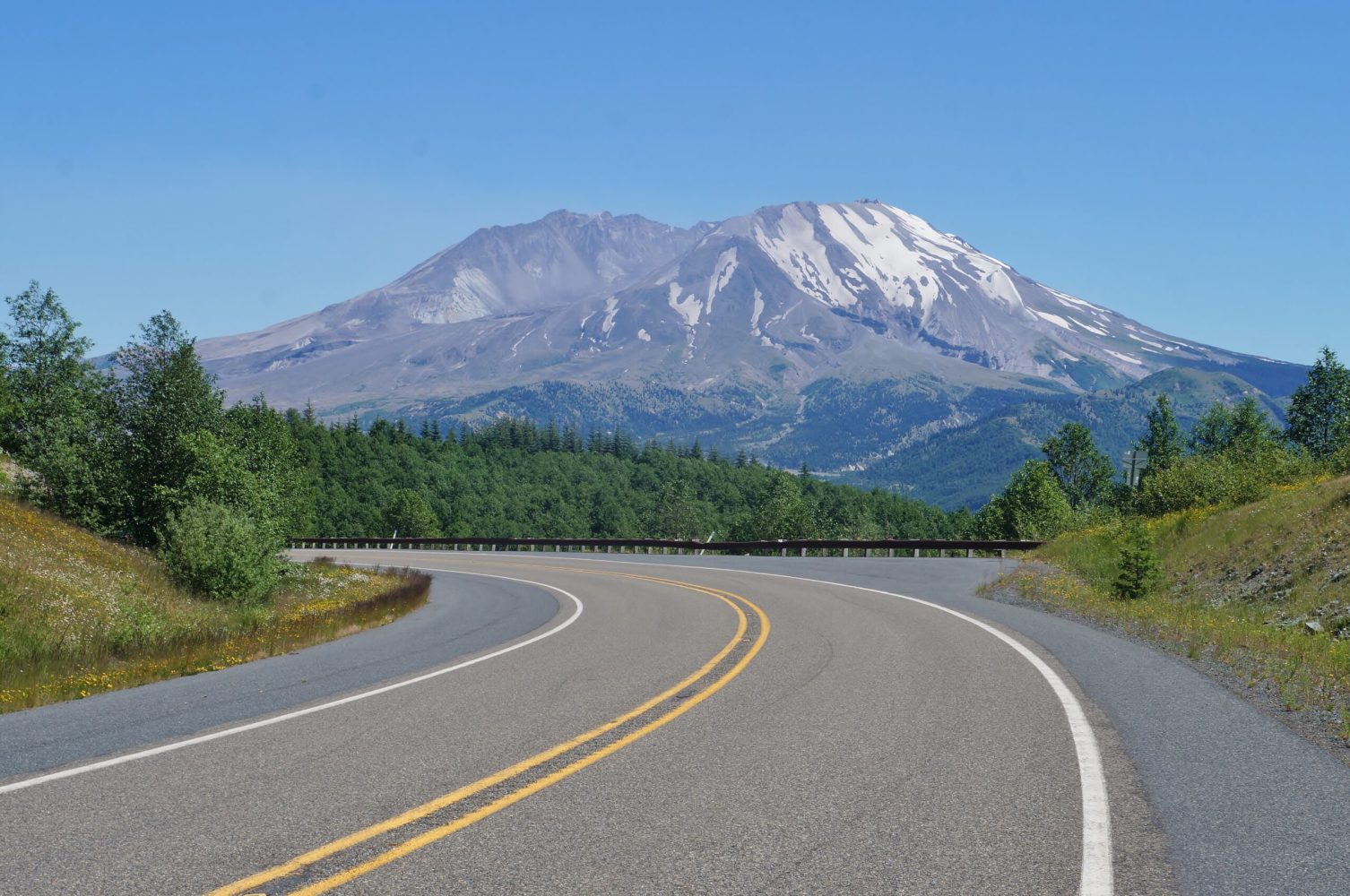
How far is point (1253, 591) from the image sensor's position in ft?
73.3

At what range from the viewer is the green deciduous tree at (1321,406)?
99.1 meters

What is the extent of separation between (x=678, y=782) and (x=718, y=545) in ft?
164

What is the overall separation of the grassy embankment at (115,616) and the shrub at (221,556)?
509 millimetres

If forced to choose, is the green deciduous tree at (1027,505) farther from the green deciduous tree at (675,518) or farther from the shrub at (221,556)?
the shrub at (221,556)

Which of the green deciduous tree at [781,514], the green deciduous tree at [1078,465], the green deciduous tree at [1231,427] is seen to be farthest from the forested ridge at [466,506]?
the green deciduous tree at [1231,427]

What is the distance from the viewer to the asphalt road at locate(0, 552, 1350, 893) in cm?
523

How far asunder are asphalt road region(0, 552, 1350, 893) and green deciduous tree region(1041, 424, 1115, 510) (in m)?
120

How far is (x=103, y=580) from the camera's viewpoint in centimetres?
2428

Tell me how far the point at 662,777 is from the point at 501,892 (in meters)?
2.30

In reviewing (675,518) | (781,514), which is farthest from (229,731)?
(675,518)

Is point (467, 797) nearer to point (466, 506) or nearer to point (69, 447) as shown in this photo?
point (69, 447)

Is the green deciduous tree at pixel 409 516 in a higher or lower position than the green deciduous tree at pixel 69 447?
lower

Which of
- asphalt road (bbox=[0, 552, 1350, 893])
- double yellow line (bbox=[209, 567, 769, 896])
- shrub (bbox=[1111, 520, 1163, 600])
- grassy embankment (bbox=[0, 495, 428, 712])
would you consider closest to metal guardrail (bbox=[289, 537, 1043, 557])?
shrub (bbox=[1111, 520, 1163, 600])

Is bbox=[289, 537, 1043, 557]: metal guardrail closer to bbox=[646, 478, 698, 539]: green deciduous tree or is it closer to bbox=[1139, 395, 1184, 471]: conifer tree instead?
bbox=[1139, 395, 1184, 471]: conifer tree
